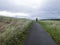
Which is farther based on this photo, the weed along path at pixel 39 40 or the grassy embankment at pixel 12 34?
the weed along path at pixel 39 40

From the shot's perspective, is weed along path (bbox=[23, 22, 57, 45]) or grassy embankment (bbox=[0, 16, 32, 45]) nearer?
grassy embankment (bbox=[0, 16, 32, 45])

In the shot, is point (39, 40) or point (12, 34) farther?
point (39, 40)

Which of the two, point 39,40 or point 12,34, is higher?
point 12,34

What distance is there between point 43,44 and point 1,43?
360 cm

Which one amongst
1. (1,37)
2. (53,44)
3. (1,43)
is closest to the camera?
(1,43)

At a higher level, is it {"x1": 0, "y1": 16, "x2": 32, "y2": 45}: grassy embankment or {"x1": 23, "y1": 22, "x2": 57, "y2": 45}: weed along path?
{"x1": 0, "y1": 16, "x2": 32, "y2": 45}: grassy embankment

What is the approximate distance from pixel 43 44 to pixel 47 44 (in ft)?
0.92

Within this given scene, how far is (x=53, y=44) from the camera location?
14039 mm

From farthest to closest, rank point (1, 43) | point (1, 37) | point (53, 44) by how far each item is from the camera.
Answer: point (53, 44), point (1, 37), point (1, 43)

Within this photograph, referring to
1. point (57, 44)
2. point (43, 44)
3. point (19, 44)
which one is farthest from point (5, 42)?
point (57, 44)

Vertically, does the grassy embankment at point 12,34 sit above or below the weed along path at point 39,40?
above

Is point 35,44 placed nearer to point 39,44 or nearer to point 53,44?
point 39,44

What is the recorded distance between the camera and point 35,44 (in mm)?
14055

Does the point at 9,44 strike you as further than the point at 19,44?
No
